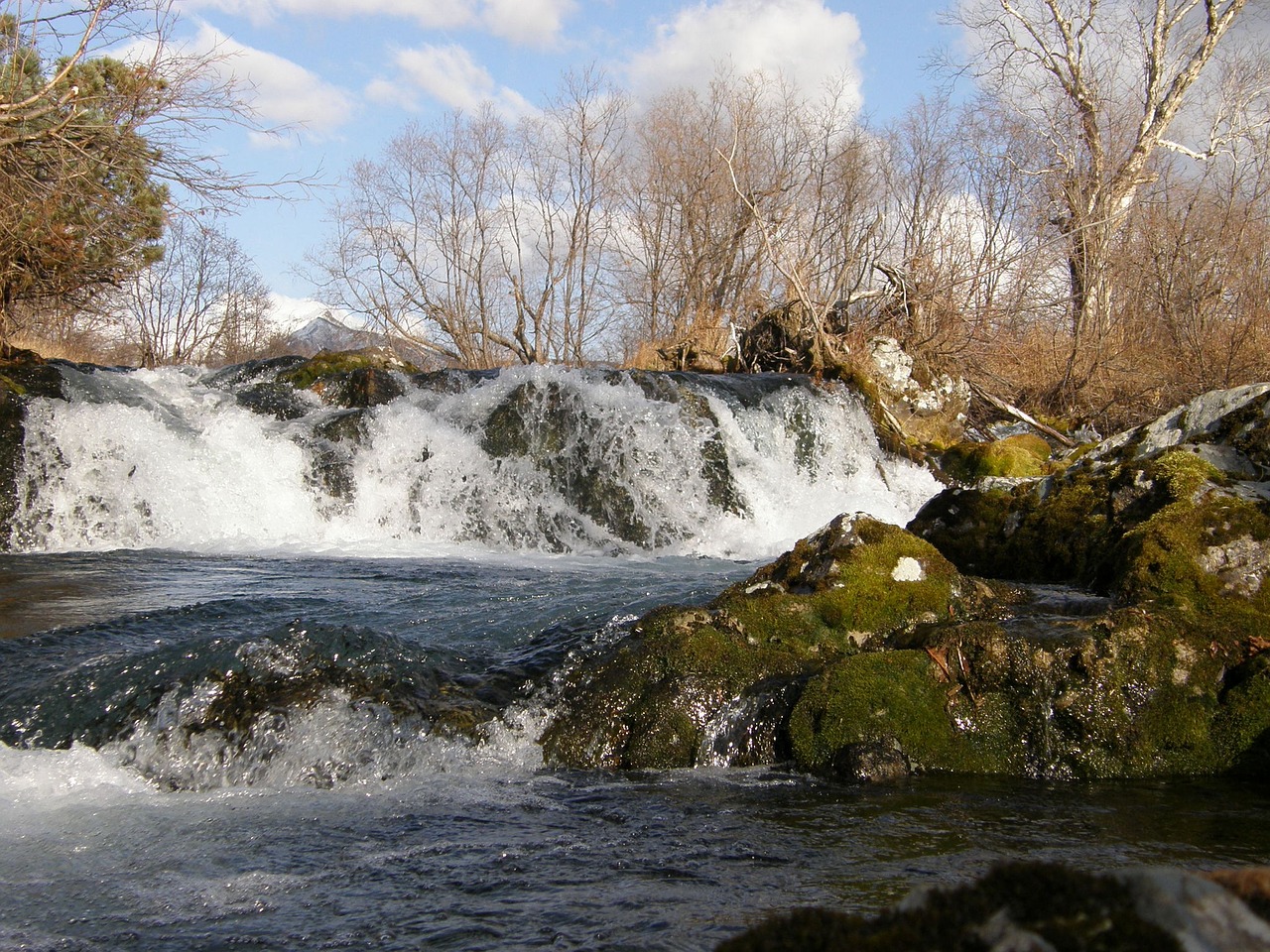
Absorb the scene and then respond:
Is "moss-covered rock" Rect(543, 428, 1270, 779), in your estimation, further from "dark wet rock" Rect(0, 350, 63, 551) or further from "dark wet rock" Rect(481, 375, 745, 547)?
"dark wet rock" Rect(0, 350, 63, 551)

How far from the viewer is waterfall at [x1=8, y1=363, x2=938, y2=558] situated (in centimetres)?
946

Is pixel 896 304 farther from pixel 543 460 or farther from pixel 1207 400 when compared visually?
pixel 1207 400

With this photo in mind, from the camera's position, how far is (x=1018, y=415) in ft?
49.2

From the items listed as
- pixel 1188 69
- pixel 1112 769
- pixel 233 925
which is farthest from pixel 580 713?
pixel 1188 69

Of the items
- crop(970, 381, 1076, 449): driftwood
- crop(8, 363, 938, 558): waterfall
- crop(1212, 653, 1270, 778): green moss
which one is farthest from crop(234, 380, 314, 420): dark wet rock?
crop(970, 381, 1076, 449): driftwood

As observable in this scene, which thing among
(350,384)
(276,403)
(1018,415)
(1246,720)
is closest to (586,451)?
(350,384)

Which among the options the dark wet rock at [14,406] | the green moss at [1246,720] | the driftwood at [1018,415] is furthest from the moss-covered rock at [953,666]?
the driftwood at [1018,415]

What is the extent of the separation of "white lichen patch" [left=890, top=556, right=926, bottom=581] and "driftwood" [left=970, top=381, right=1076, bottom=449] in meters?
10.9

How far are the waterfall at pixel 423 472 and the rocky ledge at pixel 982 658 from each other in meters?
4.86

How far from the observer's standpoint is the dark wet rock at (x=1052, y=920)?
1029 mm

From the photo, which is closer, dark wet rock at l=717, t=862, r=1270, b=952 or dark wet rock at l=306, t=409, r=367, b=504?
dark wet rock at l=717, t=862, r=1270, b=952

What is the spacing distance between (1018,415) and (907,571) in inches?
456

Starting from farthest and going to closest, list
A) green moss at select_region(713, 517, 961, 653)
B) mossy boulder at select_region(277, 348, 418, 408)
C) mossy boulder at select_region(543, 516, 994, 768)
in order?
mossy boulder at select_region(277, 348, 418, 408)
green moss at select_region(713, 517, 961, 653)
mossy boulder at select_region(543, 516, 994, 768)

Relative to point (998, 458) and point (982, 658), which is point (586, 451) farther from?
point (982, 658)
